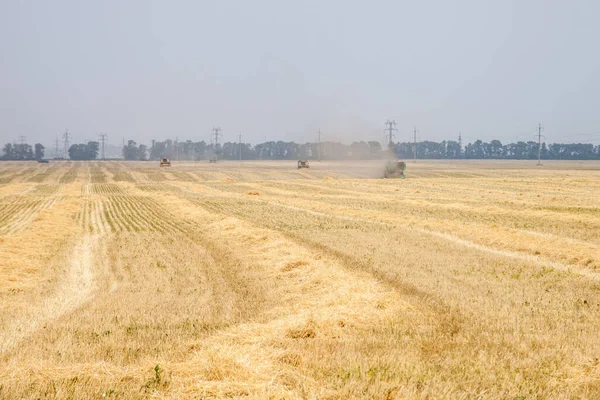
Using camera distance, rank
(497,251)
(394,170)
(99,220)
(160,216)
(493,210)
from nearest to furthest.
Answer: (497,251) → (99,220) → (160,216) → (493,210) → (394,170)

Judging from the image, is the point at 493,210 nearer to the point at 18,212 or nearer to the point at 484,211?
the point at 484,211

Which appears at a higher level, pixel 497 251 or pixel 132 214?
pixel 497 251

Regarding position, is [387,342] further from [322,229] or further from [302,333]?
[322,229]

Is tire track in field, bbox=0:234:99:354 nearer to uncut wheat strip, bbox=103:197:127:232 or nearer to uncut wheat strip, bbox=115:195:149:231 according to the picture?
uncut wheat strip, bbox=103:197:127:232

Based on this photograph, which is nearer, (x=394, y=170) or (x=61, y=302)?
(x=61, y=302)

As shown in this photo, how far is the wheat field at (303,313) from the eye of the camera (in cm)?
822

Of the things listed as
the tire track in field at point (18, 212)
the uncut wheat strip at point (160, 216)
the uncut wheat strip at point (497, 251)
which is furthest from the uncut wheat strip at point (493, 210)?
the tire track in field at point (18, 212)

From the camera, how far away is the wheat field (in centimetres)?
822

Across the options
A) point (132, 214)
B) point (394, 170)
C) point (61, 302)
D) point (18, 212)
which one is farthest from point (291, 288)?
point (394, 170)

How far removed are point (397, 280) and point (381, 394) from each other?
789cm

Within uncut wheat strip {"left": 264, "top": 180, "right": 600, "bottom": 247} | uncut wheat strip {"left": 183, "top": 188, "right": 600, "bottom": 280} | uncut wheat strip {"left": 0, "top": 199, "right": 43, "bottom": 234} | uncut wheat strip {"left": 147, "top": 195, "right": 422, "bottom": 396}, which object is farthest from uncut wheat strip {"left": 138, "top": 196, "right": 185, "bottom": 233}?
uncut wheat strip {"left": 264, "top": 180, "right": 600, "bottom": 247}

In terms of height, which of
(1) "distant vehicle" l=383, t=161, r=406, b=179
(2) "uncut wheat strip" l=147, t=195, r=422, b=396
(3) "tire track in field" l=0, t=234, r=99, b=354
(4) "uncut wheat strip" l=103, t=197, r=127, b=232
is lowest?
(4) "uncut wheat strip" l=103, t=197, r=127, b=232

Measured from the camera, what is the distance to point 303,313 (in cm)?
1219

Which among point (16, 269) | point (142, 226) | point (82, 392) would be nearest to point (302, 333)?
point (82, 392)
